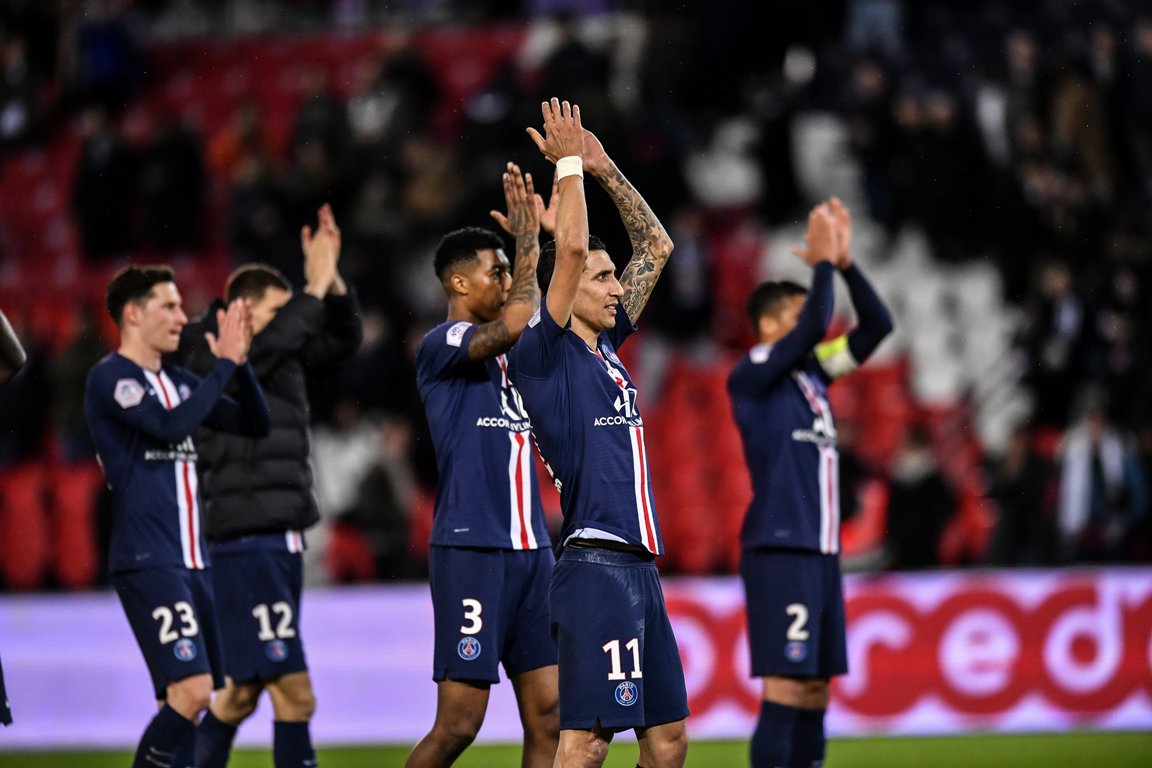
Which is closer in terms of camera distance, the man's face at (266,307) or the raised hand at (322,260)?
the raised hand at (322,260)

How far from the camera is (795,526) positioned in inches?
339

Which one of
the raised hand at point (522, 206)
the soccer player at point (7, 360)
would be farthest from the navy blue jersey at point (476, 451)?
the soccer player at point (7, 360)

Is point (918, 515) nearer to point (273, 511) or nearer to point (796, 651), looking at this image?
point (796, 651)

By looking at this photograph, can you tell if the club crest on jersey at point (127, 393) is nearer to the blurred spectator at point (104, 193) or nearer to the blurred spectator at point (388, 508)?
the blurred spectator at point (388, 508)

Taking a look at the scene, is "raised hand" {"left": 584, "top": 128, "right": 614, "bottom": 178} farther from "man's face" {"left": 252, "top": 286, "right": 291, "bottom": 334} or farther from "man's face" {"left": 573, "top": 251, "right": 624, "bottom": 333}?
"man's face" {"left": 252, "top": 286, "right": 291, "bottom": 334}

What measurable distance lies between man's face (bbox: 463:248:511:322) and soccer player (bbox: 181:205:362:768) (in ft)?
4.96

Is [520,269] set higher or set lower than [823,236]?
lower

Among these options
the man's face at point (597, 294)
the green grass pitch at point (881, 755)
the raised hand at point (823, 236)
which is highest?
the raised hand at point (823, 236)

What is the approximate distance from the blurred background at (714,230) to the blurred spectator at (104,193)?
0.12 feet

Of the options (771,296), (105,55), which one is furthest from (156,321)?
(105,55)

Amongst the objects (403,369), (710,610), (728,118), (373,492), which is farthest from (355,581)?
(728,118)

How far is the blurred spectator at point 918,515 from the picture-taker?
13828mm

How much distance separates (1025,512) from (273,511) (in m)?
7.52

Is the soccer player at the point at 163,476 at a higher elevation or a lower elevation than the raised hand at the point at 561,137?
lower
